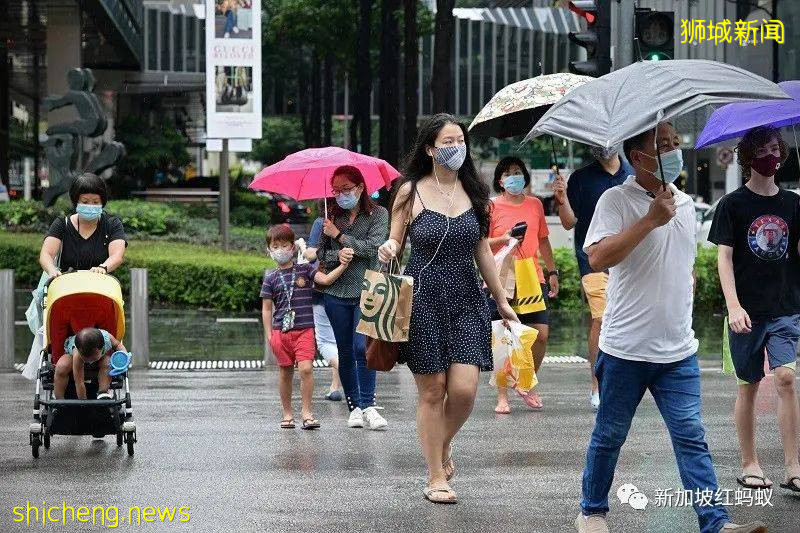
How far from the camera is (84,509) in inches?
281

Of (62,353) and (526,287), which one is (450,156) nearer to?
(62,353)

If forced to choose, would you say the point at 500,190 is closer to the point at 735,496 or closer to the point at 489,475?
the point at 489,475

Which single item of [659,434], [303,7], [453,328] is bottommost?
[659,434]

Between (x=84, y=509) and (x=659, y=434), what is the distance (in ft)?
13.3

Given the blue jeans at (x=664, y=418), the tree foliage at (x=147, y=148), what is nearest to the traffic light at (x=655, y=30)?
the blue jeans at (x=664, y=418)

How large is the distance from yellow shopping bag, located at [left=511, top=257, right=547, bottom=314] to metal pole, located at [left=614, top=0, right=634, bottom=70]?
3393 millimetres

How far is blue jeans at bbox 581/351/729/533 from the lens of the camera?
6000 millimetres

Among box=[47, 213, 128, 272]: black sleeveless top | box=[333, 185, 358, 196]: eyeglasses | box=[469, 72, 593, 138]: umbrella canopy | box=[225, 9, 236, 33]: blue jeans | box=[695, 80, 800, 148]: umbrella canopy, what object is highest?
box=[225, 9, 236, 33]: blue jeans

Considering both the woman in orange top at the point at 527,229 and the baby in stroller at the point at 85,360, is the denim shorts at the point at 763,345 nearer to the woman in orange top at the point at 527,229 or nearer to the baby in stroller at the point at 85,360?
the woman in orange top at the point at 527,229

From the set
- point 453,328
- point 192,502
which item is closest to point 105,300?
point 192,502

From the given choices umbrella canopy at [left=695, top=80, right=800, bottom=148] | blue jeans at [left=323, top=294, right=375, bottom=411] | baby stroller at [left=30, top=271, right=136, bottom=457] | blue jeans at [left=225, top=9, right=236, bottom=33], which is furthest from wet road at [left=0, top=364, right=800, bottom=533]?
blue jeans at [left=225, top=9, right=236, bottom=33]

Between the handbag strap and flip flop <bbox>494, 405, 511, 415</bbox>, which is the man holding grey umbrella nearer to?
the handbag strap

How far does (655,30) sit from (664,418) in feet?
23.2

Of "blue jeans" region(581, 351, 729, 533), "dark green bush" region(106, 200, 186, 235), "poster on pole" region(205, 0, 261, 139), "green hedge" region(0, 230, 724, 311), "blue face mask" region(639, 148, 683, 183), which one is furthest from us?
"dark green bush" region(106, 200, 186, 235)
